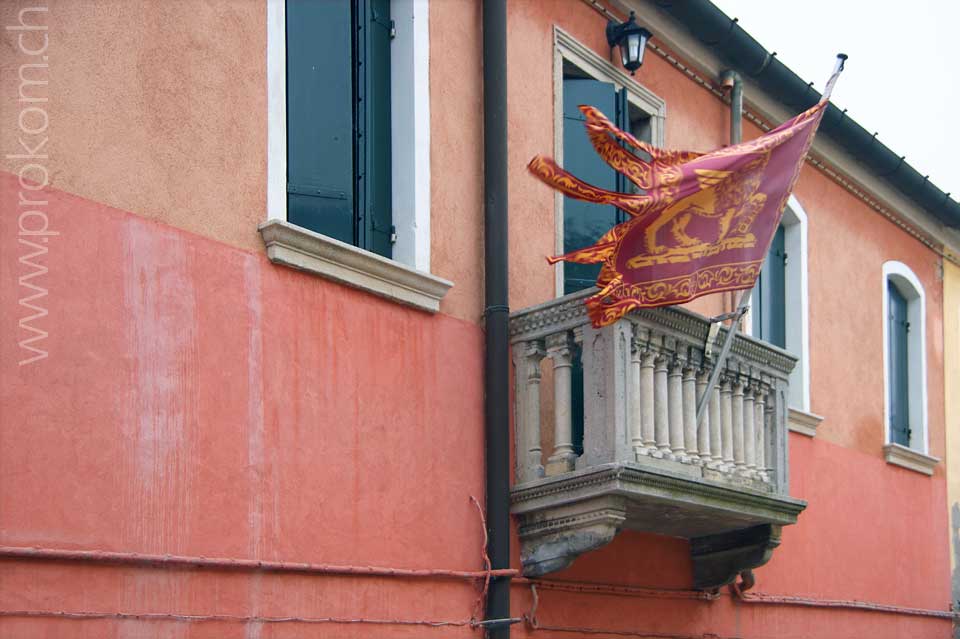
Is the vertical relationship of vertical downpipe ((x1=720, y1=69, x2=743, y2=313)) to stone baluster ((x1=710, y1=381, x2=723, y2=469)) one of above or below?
above

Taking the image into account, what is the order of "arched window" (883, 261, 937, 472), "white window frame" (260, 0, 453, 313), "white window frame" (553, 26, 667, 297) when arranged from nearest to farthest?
"white window frame" (260, 0, 453, 313) < "white window frame" (553, 26, 667, 297) < "arched window" (883, 261, 937, 472)

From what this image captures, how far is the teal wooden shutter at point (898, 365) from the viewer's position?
15180 millimetres

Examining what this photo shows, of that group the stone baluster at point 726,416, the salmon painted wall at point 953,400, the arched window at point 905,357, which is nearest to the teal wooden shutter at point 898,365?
the arched window at point 905,357

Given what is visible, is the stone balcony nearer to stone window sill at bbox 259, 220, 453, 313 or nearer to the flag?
the flag

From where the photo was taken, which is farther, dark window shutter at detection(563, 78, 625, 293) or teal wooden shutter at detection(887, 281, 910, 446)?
teal wooden shutter at detection(887, 281, 910, 446)

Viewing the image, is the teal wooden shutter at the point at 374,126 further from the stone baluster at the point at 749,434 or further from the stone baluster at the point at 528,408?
the stone baluster at the point at 749,434

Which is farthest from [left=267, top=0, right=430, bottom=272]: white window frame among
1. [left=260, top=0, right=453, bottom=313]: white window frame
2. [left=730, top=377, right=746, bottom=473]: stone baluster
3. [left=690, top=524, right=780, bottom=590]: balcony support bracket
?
[left=690, top=524, right=780, bottom=590]: balcony support bracket

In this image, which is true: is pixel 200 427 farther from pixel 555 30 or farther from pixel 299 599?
pixel 555 30

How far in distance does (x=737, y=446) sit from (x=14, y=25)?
537 centimetres

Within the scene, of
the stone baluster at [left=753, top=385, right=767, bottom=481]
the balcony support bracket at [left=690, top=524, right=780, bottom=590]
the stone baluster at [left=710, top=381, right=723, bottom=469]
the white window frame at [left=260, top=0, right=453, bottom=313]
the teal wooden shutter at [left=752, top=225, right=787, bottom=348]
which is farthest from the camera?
the teal wooden shutter at [left=752, top=225, right=787, bottom=348]

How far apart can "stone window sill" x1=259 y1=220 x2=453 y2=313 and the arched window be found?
23.8ft

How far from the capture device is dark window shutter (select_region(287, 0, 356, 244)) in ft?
28.4

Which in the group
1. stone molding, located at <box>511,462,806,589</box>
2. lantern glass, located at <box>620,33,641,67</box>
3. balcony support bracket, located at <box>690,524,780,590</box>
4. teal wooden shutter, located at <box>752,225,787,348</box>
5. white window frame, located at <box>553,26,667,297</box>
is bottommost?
balcony support bracket, located at <box>690,524,780,590</box>

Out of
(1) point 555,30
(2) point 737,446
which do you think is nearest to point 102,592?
(2) point 737,446
